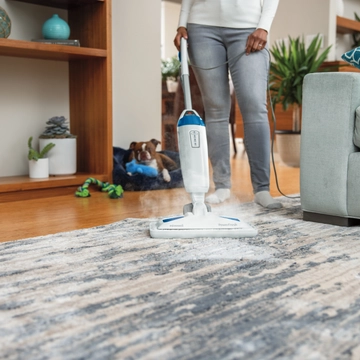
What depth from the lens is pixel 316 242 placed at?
A: 1717 millimetres

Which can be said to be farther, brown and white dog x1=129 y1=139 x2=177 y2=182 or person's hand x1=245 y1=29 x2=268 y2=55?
brown and white dog x1=129 y1=139 x2=177 y2=182

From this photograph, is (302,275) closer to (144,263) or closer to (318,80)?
(144,263)

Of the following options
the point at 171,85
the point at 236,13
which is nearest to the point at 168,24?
the point at 171,85

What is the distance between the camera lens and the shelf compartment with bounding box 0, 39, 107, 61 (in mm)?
2521

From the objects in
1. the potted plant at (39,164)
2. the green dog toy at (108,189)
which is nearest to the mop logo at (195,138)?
→ the green dog toy at (108,189)

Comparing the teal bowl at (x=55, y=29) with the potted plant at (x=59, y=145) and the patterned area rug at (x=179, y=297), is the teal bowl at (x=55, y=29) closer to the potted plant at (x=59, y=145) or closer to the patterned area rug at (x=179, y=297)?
the potted plant at (x=59, y=145)

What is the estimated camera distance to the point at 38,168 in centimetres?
279

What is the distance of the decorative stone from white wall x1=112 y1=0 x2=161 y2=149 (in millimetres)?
725

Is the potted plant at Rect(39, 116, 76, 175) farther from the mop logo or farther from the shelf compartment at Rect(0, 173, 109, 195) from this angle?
the mop logo

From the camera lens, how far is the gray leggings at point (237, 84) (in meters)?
2.33

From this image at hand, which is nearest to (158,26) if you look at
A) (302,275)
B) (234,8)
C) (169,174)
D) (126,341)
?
(169,174)

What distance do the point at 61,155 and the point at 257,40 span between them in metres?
1.19

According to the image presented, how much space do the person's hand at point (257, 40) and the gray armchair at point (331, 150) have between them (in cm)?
33

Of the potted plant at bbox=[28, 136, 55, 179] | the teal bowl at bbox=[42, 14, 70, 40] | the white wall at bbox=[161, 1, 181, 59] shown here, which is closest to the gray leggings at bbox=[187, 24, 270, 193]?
the teal bowl at bbox=[42, 14, 70, 40]
